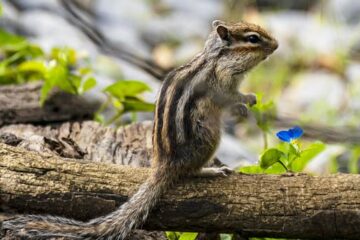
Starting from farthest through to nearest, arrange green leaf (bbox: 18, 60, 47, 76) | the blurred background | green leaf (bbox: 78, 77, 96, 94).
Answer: the blurred background
green leaf (bbox: 18, 60, 47, 76)
green leaf (bbox: 78, 77, 96, 94)

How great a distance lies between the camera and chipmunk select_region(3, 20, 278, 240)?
8.89ft

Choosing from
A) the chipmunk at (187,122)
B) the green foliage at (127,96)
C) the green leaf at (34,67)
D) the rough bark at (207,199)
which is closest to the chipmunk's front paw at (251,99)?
the chipmunk at (187,122)

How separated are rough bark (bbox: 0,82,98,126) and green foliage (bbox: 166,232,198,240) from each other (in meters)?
1.54

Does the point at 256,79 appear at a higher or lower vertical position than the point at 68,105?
higher

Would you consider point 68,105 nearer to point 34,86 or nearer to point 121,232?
point 34,86

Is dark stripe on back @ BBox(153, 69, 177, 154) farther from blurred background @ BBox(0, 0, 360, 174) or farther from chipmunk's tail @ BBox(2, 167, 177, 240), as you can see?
blurred background @ BBox(0, 0, 360, 174)

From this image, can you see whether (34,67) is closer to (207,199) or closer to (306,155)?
(306,155)

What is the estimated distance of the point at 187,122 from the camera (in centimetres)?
303

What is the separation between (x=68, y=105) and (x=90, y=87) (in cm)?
17

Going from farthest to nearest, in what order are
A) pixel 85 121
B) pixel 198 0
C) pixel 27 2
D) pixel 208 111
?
pixel 198 0 < pixel 27 2 < pixel 85 121 < pixel 208 111

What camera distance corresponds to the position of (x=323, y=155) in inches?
243

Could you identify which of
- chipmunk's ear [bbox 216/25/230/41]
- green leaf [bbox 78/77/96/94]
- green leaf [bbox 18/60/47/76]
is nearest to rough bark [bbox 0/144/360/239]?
chipmunk's ear [bbox 216/25/230/41]

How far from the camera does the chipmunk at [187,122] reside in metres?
2.71

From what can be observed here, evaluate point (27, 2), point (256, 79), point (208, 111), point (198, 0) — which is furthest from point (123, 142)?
point (198, 0)
